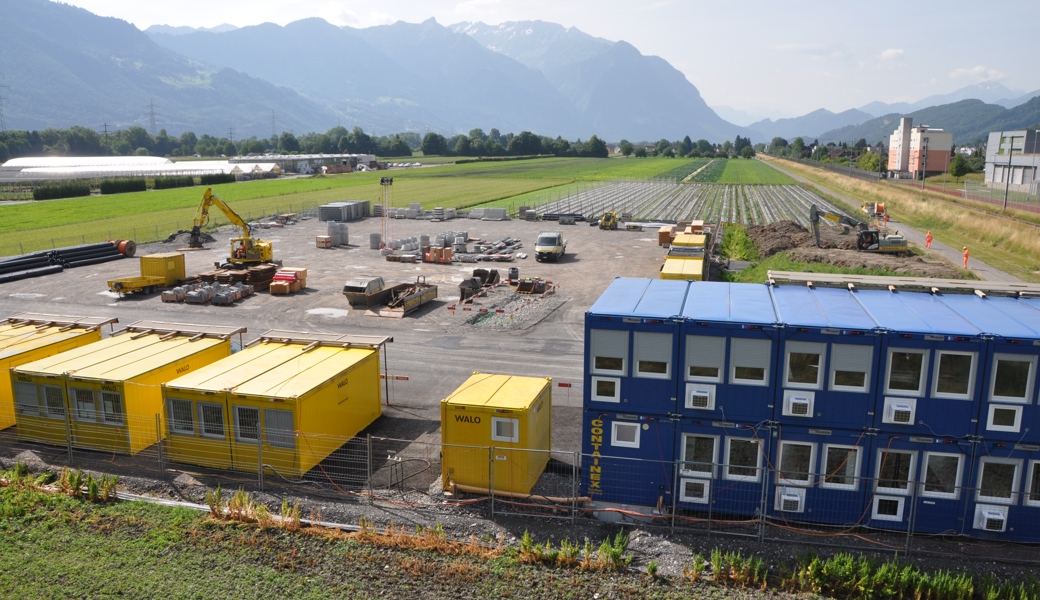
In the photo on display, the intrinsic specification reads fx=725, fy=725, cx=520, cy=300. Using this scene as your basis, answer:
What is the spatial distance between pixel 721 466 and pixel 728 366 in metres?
1.95

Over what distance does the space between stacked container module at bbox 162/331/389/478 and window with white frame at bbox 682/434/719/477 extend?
25.1 feet

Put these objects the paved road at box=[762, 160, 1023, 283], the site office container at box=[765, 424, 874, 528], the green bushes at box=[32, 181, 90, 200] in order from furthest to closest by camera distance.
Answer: the green bushes at box=[32, 181, 90, 200] → the paved road at box=[762, 160, 1023, 283] → the site office container at box=[765, 424, 874, 528]

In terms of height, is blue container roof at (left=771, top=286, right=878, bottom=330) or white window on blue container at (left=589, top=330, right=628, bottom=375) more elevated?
blue container roof at (left=771, top=286, right=878, bottom=330)

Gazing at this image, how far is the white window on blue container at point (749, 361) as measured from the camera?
43.1 feet

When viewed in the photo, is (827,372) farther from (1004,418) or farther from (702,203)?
(702,203)

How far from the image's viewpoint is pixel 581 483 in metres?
14.5

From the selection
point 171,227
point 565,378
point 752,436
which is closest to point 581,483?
point 752,436

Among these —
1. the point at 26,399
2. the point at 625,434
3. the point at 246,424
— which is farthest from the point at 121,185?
the point at 625,434

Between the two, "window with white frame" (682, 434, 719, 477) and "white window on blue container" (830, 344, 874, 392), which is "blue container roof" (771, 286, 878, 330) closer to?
"white window on blue container" (830, 344, 874, 392)

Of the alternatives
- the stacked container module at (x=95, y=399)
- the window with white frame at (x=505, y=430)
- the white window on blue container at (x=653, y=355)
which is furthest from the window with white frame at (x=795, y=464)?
the stacked container module at (x=95, y=399)

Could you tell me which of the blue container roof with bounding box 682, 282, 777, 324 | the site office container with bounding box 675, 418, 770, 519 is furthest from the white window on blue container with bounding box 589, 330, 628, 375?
the site office container with bounding box 675, 418, 770, 519

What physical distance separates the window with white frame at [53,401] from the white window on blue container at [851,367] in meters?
16.8

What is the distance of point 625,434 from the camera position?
45.9 feet

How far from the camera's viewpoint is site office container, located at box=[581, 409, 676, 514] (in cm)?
1385
